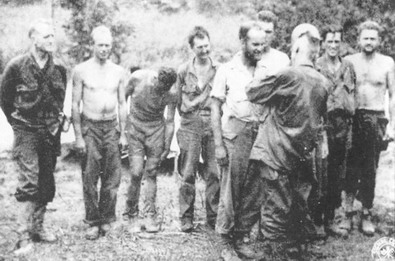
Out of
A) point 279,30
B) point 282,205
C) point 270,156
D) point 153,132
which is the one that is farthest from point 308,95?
point 279,30

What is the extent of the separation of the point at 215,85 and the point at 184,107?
2.37 feet

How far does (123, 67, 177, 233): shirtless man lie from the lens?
5.08 m

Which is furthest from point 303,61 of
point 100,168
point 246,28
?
point 100,168

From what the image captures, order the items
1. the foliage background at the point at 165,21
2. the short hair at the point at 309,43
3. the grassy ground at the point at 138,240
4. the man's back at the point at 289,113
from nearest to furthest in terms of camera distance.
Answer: the man's back at the point at 289,113, the short hair at the point at 309,43, the grassy ground at the point at 138,240, the foliage background at the point at 165,21

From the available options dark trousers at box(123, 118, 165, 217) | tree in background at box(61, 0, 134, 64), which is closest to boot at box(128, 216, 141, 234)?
dark trousers at box(123, 118, 165, 217)

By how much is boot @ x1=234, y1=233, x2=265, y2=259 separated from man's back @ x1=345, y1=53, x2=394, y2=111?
5.82ft

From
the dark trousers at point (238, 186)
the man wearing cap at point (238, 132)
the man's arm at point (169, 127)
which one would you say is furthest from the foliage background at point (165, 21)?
the dark trousers at point (238, 186)

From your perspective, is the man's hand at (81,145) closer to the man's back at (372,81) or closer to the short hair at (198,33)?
the short hair at (198,33)

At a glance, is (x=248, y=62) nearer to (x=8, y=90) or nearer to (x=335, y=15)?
(x=8, y=90)

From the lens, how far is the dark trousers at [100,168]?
188 inches

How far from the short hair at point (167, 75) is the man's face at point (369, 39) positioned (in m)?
1.86

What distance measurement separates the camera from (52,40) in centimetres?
441

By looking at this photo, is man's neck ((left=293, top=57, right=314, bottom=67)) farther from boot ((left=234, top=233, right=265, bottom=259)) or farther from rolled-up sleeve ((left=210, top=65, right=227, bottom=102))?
boot ((left=234, top=233, right=265, bottom=259))

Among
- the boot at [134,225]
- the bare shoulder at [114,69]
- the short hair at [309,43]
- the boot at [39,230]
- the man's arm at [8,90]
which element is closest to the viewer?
the short hair at [309,43]
